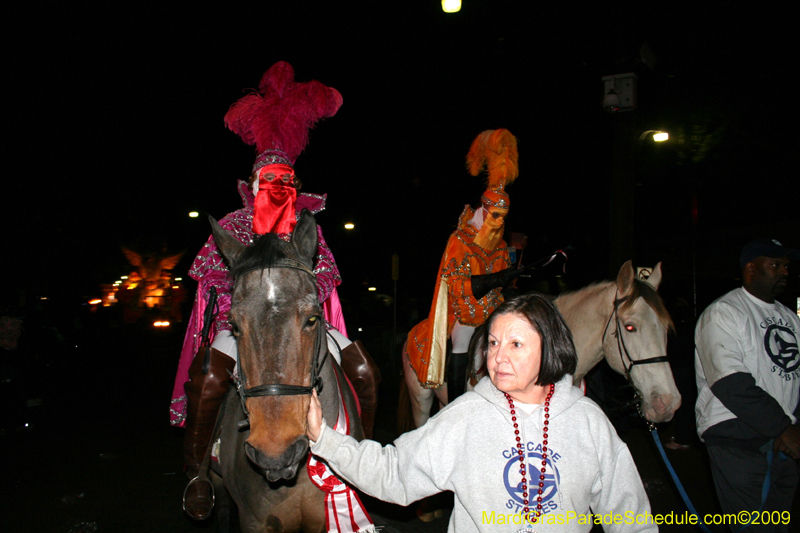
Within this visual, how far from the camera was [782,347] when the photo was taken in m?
3.24

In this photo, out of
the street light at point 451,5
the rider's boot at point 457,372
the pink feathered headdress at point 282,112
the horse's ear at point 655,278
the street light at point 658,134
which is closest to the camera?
the pink feathered headdress at point 282,112

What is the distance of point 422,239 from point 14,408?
1735cm

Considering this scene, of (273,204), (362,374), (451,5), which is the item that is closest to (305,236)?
(273,204)

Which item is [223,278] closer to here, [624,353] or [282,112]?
[282,112]

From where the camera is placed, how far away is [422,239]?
23469mm

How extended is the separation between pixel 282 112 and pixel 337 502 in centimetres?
273

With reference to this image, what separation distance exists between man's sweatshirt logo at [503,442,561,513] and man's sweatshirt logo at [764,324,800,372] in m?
2.42

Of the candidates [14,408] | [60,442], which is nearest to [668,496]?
[60,442]

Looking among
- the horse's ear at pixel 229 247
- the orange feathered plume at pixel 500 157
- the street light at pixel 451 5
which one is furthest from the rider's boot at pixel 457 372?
the street light at pixel 451 5

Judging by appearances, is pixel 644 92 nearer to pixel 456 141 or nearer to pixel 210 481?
pixel 456 141

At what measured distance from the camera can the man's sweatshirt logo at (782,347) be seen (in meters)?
3.21

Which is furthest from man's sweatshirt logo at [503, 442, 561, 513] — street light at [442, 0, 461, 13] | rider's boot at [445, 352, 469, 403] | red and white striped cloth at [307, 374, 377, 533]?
street light at [442, 0, 461, 13]

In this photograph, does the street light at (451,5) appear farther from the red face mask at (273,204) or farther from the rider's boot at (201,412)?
the rider's boot at (201,412)

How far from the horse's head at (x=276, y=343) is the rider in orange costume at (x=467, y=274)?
249cm
